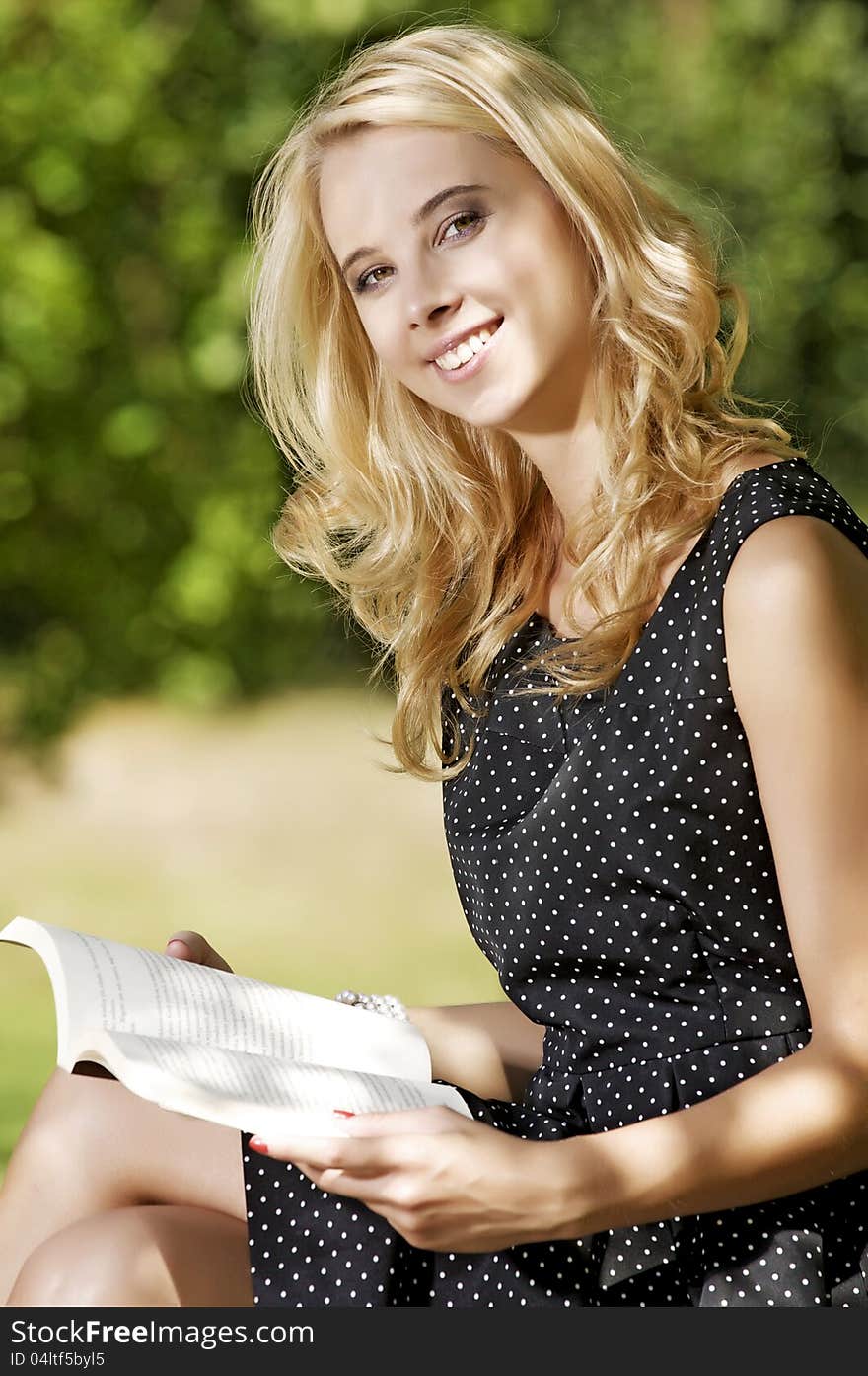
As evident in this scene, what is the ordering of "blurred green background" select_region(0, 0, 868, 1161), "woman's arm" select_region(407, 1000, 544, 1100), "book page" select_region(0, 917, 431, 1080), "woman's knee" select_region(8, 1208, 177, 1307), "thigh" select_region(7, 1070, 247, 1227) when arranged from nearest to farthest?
1. "book page" select_region(0, 917, 431, 1080)
2. "woman's knee" select_region(8, 1208, 177, 1307)
3. "thigh" select_region(7, 1070, 247, 1227)
4. "woman's arm" select_region(407, 1000, 544, 1100)
5. "blurred green background" select_region(0, 0, 868, 1161)

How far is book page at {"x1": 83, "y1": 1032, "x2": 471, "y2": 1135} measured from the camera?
123 cm

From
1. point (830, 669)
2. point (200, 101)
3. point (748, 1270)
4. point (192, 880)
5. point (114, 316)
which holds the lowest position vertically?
point (748, 1270)

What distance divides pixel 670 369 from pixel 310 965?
124 inches

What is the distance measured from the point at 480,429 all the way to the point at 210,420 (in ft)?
12.8

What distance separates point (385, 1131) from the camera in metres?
1.27

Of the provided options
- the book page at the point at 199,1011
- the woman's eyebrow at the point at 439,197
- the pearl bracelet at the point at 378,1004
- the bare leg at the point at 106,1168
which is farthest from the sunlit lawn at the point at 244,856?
the woman's eyebrow at the point at 439,197

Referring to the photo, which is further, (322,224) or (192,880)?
(192,880)

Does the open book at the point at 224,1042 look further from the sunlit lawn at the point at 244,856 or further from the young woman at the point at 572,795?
the sunlit lawn at the point at 244,856

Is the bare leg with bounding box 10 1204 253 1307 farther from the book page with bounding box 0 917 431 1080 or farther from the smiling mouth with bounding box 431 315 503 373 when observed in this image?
the smiling mouth with bounding box 431 315 503 373

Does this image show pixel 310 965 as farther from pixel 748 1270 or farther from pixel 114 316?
pixel 748 1270

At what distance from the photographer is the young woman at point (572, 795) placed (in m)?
1.32

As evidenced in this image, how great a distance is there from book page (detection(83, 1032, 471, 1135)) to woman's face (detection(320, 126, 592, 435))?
2.44ft

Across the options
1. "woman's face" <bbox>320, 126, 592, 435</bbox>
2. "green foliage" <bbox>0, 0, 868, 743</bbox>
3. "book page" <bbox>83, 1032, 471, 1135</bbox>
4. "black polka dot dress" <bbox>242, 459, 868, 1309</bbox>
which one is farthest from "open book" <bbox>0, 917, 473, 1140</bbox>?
"green foliage" <bbox>0, 0, 868, 743</bbox>

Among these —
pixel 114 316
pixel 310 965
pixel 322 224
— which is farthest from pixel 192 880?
pixel 322 224
